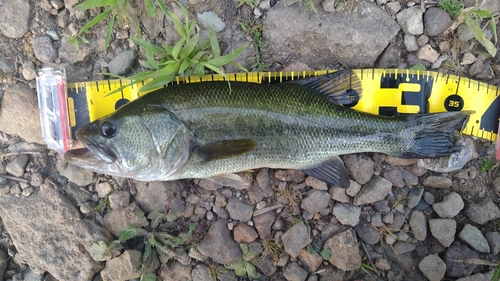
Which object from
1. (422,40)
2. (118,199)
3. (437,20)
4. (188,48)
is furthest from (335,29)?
(118,199)

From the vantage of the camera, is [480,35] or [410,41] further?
[410,41]

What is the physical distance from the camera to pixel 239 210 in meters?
4.10

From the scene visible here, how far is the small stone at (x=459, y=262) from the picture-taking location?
409 cm

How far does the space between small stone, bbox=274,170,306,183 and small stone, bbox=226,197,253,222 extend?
0.48 m

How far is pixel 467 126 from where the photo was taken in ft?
13.4

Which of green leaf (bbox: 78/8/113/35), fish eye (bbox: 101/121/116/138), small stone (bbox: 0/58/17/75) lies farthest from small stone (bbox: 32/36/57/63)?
fish eye (bbox: 101/121/116/138)

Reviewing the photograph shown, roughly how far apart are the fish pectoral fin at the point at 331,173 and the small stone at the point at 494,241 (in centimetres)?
178

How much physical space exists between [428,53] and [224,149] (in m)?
2.57

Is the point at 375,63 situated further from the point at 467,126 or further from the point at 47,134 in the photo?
the point at 47,134

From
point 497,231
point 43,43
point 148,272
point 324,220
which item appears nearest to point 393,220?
point 324,220

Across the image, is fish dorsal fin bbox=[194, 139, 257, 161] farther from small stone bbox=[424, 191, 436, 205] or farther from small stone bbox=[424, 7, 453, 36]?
small stone bbox=[424, 7, 453, 36]

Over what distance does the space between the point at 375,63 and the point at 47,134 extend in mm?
3735

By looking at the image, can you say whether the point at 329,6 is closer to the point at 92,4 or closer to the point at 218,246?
the point at 92,4

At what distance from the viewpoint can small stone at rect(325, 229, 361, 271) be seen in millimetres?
4023
